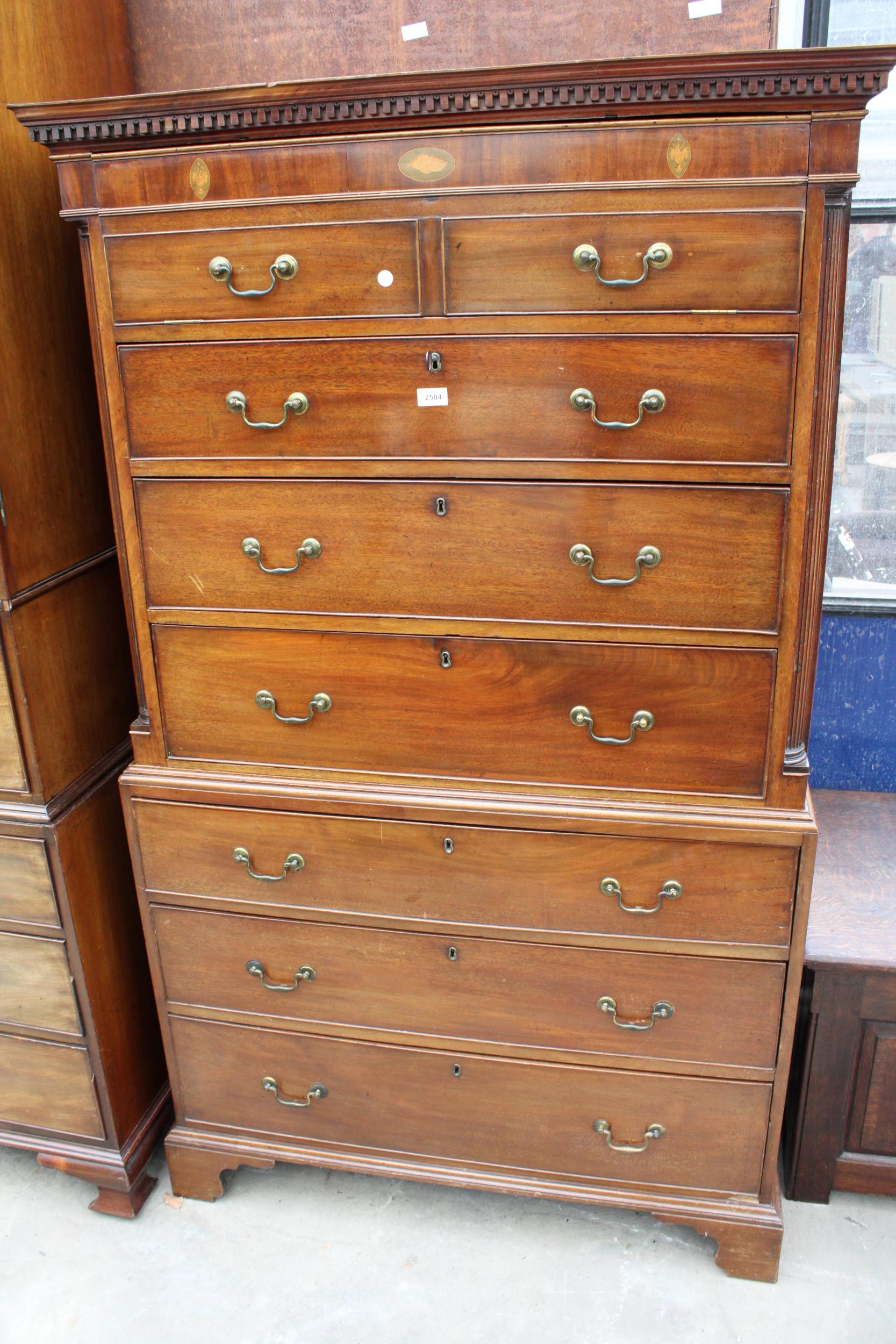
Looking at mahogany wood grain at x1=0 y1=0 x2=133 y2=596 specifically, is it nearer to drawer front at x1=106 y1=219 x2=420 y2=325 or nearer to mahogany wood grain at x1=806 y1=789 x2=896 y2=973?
drawer front at x1=106 y1=219 x2=420 y2=325

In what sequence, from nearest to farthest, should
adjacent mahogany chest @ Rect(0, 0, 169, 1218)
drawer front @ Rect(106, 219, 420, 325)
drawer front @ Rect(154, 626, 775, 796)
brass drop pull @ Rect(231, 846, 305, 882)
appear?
drawer front @ Rect(106, 219, 420, 325), drawer front @ Rect(154, 626, 775, 796), adjacent mahogany chest @ Rect(0, 0, 169, 1218), brass drop pull @ Rect(231, 846, 305, 882)

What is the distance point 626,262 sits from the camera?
4.76 ft

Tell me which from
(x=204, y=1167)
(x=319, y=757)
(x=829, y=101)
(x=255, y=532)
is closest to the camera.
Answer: (x=829, y=101)

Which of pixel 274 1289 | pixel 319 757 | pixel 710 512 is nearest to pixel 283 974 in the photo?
pixel 319 757

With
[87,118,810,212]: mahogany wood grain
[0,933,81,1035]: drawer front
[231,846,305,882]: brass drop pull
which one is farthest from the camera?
[0,933,81,1035]: drawer front

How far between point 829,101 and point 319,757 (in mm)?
1234

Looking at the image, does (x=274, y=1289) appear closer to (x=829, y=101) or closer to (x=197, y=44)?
(x=829, y=101)

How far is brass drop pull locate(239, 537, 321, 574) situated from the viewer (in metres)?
1.67

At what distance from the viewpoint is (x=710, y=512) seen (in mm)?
1535

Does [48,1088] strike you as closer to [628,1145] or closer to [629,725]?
[628,1145]

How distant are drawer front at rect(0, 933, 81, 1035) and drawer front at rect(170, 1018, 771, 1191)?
22 centimetres

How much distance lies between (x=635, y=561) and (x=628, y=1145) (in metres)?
1.09

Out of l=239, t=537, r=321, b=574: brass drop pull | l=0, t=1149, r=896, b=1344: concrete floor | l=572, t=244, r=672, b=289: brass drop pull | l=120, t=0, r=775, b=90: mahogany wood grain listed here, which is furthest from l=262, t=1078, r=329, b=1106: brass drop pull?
l=120, t=0, r=775, b=90: mahogany wood grain

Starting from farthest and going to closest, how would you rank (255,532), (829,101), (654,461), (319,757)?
(319,757) < (255,532) < (654,461) < (829,101)
